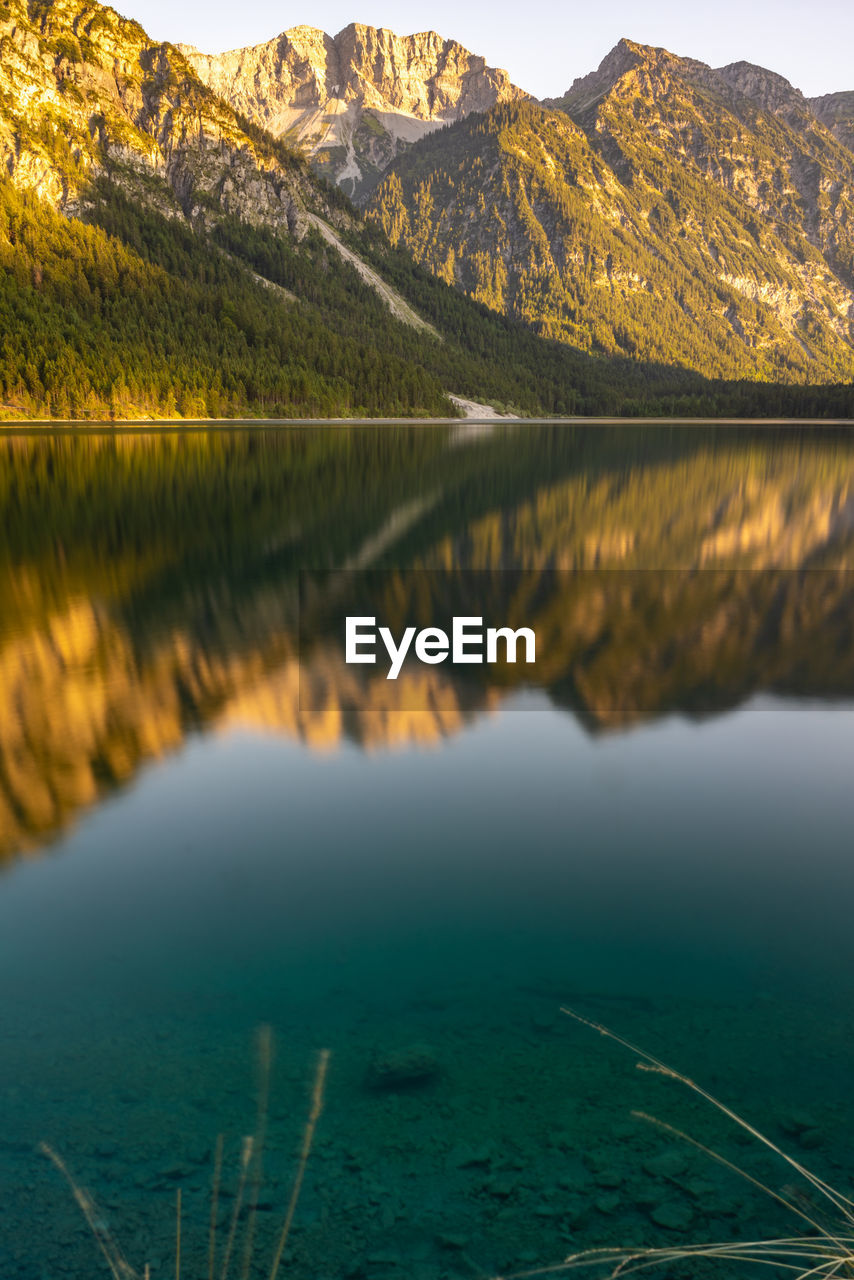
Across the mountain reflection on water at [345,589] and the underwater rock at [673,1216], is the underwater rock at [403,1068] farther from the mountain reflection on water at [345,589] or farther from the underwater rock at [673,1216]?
the mountain reflection on water at [345,589]

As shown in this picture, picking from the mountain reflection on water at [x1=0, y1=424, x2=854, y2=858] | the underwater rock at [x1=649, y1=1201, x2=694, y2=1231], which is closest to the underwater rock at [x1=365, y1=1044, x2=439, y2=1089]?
the underwater rock at [x1=649, y1=1201, x2=694, y2=1231]

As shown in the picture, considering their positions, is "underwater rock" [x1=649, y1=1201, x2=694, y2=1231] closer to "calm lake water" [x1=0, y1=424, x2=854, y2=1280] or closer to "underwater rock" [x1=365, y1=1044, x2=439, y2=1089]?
"calm lake water" [x1=0, y1=424, x2=854, y2=1280]

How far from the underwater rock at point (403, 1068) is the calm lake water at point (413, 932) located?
0.02m

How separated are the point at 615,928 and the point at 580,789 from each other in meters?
3.24

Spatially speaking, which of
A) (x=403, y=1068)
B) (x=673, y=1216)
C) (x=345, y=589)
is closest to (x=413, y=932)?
(x=403, y=1068)

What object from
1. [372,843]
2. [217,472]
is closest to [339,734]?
[372,843]

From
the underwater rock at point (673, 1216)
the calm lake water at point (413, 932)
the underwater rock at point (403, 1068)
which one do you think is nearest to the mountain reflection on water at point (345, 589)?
the calm lake water at point (413, 932)

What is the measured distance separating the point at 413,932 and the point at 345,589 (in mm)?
15702

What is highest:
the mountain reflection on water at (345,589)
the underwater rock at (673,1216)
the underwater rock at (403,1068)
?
the mountain reflection on water at (345,589)

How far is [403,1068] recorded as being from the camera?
19.4ft

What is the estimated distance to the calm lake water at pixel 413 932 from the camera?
4953 millimetres

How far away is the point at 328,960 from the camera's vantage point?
7.07 m

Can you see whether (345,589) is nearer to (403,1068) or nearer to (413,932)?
(413,932)

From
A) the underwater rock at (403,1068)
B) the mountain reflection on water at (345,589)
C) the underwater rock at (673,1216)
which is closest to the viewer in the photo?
the underwater rock at (673,1216)
